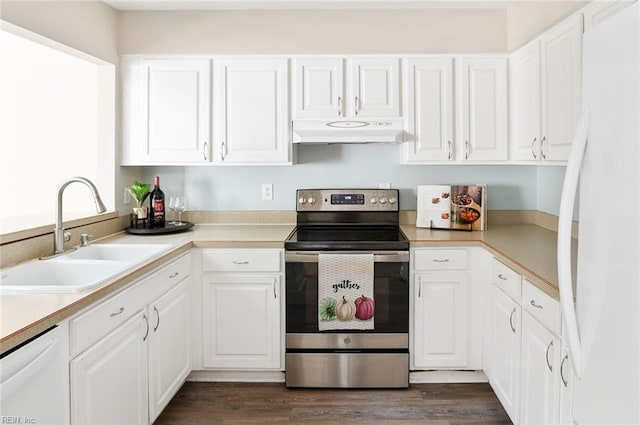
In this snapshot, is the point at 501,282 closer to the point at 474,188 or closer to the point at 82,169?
the point at 474,188

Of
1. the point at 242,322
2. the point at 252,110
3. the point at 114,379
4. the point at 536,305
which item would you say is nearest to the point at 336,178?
the point at 252,110

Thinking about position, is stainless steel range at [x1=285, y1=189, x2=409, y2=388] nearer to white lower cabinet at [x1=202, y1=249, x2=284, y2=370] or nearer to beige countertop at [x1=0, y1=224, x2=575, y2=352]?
white lower cabinet at [x1=202, y1=249, x2=284, y2=370]

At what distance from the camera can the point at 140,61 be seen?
2980mm

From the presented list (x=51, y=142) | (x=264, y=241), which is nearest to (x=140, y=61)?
(x=51, y=142)

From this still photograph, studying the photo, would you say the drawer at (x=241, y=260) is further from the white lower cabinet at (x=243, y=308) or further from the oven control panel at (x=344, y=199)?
the oven control panel at (x=344, y=199)

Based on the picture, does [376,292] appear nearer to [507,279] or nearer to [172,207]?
[507,279]

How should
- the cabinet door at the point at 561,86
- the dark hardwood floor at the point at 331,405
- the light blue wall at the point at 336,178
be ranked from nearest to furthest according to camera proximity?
the cabinet door at the point at 561,86
the dark hardwood floor at the point at 331,405
the light blue wall at the point at 336,178

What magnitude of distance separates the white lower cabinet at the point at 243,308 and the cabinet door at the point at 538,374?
1.32 metres

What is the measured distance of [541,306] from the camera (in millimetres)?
1804

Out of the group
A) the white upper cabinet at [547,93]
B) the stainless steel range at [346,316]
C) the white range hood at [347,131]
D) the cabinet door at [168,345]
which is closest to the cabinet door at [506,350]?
the stainless steel range at [346,316]

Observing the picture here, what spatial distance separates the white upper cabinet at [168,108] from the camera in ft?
9.72

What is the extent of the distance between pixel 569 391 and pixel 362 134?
1.83 m

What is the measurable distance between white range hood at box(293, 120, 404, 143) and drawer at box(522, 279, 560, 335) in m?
1.30

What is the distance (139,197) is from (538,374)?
2488 mm
